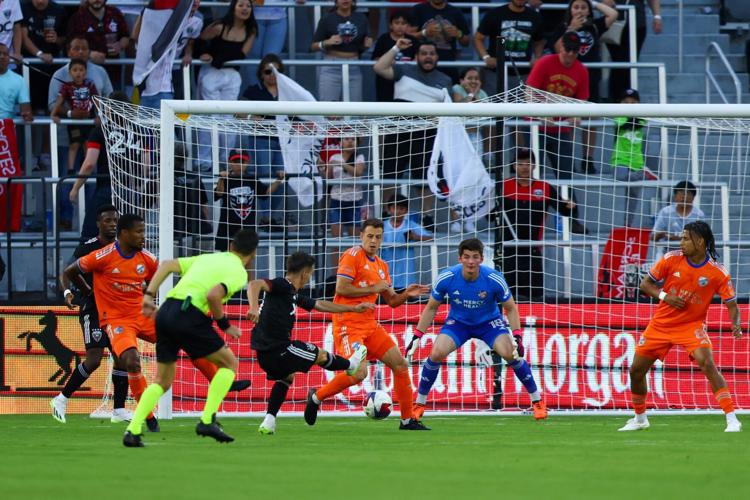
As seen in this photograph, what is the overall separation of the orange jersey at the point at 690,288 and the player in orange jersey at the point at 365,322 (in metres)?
2.46

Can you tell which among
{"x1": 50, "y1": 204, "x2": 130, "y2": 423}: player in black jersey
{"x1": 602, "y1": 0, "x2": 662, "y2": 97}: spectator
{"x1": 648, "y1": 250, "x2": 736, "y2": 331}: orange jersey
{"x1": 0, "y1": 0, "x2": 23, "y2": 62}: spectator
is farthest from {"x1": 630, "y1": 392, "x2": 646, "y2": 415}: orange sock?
{"x1": 0, "y1": 0, "x2": 23, "y2": 62}: spectator

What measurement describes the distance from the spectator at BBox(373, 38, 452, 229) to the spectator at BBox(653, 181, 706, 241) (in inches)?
118

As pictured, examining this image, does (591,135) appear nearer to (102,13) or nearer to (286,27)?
(286,27)

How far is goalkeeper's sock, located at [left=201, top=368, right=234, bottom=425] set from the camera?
35.3 feet

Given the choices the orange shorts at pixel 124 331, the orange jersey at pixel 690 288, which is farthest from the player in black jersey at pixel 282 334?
the orange jersey at pixel 690 288

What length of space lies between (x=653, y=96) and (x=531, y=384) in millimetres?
8446

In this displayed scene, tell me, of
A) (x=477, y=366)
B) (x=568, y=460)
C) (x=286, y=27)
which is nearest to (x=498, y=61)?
(x=477, y=366)

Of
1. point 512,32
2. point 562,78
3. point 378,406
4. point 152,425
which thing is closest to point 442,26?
point 512,32

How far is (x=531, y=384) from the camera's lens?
1509cm

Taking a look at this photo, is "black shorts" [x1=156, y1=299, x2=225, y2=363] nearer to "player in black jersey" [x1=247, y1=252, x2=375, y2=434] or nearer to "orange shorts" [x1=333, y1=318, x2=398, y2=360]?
"player in black jersey" [x1=247, y1=252, x2=375, y2=434]

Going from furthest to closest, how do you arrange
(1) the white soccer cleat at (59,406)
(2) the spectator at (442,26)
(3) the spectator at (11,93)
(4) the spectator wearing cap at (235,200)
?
1. (2) the spectator at (442,26)
2. (3) the spectator at (11,93)
3. (4) the spectator wearing cap at (235,200)
4. (1) the white soccer cleat at (59,406)

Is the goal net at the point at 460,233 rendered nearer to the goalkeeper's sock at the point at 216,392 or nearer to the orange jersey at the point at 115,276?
the orange jersey at the point at 115,276

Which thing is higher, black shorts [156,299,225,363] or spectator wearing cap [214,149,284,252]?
spectator wearing cap [214,149,284,252]

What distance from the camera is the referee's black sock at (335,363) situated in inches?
515
